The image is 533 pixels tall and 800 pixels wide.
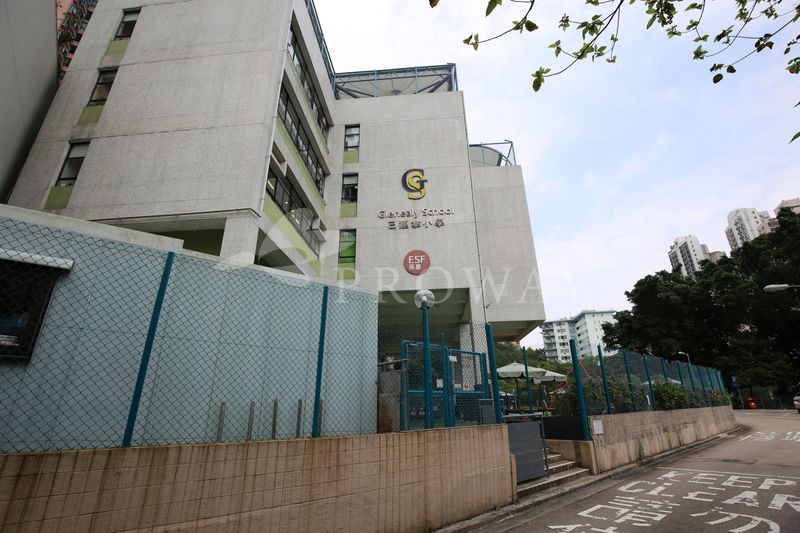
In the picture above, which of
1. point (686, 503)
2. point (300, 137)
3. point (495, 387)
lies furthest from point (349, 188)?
point (686, 503)

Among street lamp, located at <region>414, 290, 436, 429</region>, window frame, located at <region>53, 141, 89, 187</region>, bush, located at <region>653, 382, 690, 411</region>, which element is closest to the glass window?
street lamp, located at <region>414, 290, 436, 429</region>

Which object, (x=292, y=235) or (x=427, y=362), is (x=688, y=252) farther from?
(x=427, y=362)

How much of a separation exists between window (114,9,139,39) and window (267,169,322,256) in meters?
8.12

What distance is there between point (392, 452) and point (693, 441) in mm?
13968

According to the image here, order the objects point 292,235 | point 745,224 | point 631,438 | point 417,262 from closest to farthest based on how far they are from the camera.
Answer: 1. point 631,438
2. point 292,235
3. point 417,262
4. point 745,224

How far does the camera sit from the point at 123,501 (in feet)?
9.62

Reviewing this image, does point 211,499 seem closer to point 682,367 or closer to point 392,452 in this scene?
point 392,452

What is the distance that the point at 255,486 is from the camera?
350cm

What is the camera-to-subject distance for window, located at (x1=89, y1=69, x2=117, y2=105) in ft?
40.6

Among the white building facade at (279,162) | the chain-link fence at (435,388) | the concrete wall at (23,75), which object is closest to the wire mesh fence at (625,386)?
the chain-link fence at (435,388)

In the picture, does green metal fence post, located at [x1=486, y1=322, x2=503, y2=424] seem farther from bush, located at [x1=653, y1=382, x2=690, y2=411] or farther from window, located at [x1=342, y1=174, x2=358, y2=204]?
window, located at [x1=342, y1=174, x2=358, y2=204]

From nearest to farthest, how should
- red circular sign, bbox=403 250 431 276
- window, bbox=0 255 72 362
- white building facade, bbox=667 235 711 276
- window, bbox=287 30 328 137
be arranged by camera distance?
1. window, bbox=0 255 72 362
2. window, bbox=287 30 328 137
3. red circular sign, bbox=403 250 431 276
4. white building facade, bbox=667 235 711 276

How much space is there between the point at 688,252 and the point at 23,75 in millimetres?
147943

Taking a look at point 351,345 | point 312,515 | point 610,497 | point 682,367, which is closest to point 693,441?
point 682,367
